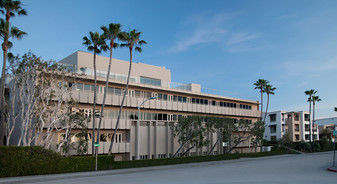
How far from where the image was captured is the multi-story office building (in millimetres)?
37750

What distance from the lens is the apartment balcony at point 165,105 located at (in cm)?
3619

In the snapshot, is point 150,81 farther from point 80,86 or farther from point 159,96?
point 80,86

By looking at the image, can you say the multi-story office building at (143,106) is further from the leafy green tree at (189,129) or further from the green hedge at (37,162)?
the green hedge at (37,162)

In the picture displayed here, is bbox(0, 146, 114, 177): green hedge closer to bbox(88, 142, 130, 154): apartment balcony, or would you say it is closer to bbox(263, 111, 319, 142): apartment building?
bbox(88, 142, 130, 154): apartment balcony

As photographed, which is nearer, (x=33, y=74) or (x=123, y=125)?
(x=33, y=74)

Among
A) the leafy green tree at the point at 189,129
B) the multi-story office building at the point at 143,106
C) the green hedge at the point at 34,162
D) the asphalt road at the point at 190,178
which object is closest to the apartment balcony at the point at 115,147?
the multi-story office building at the point at 143,106

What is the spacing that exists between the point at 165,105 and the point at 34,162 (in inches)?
932

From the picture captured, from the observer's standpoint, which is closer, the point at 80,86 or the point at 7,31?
the point at 7,31

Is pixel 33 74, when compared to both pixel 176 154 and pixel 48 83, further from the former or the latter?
pixel 176 154

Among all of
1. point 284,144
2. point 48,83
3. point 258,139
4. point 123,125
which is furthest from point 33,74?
point 284,144

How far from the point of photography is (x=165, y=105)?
44.6 m

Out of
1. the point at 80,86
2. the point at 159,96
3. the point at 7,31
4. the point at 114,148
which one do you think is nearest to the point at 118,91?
the point at 80,86

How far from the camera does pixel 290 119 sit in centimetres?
9369

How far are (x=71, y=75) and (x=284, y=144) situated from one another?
46.5 meters
